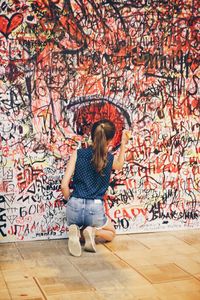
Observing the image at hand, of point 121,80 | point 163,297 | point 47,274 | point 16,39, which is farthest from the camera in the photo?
point 121,80

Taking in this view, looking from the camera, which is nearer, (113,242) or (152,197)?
(113,242)

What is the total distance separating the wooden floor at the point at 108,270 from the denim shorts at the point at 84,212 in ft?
0.82

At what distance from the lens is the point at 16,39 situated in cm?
452

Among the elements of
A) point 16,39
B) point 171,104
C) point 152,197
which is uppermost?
Result: point 16,39

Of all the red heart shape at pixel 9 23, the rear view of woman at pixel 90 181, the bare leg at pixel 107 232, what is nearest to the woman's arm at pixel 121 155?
the rear view of woman at pixel 90 181

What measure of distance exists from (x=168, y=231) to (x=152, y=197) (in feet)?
1.26

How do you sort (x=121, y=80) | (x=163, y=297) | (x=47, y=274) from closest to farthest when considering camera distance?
(x=163, y=297)
(x=47, y=274)
(x=121, y=80)

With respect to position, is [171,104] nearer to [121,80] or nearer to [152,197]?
[121,80]

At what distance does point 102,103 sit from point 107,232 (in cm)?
122

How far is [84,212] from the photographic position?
4.43 m

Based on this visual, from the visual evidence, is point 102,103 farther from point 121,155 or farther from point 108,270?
point 108,270

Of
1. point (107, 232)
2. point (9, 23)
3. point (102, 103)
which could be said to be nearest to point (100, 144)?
point (102, 103)

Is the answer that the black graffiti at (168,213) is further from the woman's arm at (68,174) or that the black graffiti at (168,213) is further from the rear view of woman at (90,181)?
the woman's arm at (68,174)

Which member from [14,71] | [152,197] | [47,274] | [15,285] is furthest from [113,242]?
[14,71]
